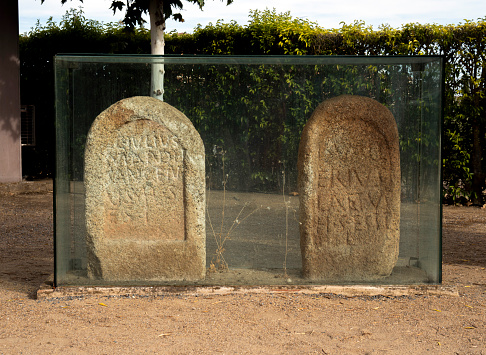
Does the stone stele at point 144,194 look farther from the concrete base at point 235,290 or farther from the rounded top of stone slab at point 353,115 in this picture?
the rounded top of stone slab at point 353,115

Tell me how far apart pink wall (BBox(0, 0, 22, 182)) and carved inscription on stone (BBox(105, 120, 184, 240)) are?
24.5 feet

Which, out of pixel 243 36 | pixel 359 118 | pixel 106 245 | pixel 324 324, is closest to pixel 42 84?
pixel 243 36

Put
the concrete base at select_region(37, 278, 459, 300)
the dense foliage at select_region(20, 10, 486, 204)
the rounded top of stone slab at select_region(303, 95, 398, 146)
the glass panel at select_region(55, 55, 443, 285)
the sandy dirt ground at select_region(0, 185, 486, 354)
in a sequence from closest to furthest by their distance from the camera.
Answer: the sandy dirt ground at select_region(0, 185, 486, 354)
the concrete base at select_region(37, 278, 459, 300)
the rounded top of stone slab at select_region(303, 95, 398, 146)
the glass panel at select_region(55, 55, 443, 285)
the dense foliage at select_region(20, 10, 486, 204)

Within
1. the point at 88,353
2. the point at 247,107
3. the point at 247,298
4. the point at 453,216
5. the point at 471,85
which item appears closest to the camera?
the point at 88,353

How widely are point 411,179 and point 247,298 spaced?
184 centimetres

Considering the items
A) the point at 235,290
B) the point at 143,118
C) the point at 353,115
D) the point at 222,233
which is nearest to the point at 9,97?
the point at 143,118

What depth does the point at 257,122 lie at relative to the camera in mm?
Answer: 4781

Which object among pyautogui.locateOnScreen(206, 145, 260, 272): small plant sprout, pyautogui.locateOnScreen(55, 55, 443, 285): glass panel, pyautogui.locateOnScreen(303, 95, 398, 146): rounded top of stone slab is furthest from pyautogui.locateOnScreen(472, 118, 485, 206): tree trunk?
pyautogui.locateOnScreen(206, 145, 260, 272): small plant sprout

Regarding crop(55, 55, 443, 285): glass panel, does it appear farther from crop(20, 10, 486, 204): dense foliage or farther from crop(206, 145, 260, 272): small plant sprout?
crop(20, 10, 486, 204): dense foliage

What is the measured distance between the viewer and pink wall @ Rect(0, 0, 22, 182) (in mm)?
11016

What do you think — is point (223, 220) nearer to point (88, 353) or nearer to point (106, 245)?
point (106, 245)

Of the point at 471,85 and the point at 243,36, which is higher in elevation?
the point at 243,36

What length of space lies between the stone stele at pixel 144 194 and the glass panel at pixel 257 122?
226 mm

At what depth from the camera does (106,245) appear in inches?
180
